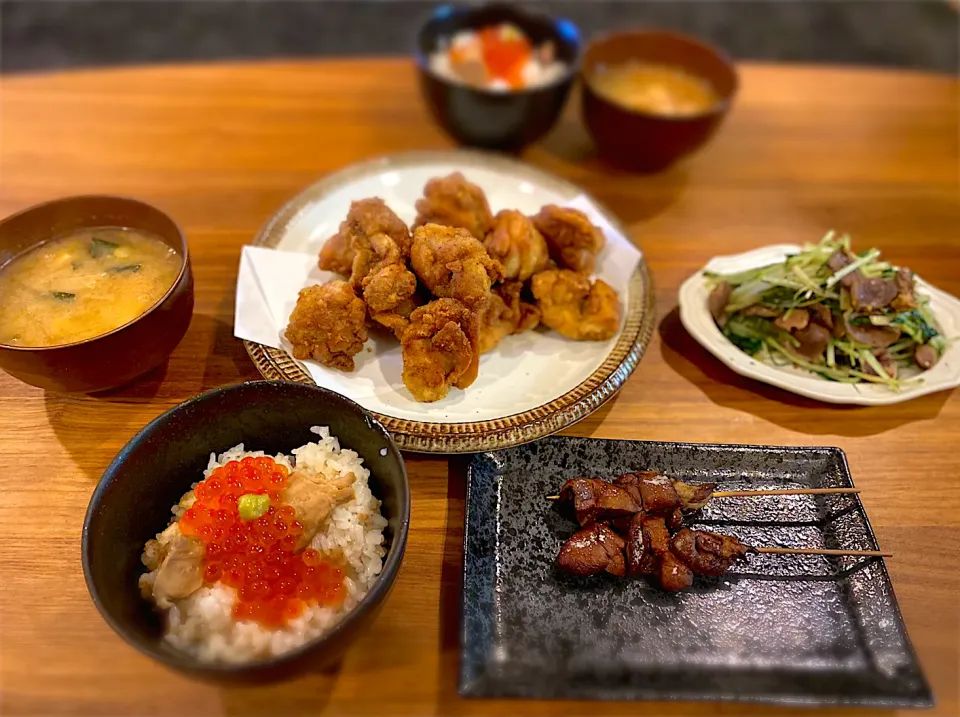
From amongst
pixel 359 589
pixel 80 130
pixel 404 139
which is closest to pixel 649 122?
pixel 404 139

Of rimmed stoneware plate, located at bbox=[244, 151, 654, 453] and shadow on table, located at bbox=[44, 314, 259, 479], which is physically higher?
rimmed stoneware plate, located at bbox=[244, 151, 654, 453]

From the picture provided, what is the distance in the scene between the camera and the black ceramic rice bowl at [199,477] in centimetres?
159

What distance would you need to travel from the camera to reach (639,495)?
2.22 metres

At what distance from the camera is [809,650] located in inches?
76.9

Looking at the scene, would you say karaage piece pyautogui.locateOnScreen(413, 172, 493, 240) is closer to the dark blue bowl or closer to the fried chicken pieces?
the fried chicken pieces

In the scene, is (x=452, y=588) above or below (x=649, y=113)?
below

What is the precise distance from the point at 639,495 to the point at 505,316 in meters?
0.83

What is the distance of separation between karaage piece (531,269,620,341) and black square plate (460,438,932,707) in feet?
1.49

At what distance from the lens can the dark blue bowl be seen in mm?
3289

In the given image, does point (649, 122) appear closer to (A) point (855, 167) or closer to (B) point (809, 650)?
(A) point (855, 167)

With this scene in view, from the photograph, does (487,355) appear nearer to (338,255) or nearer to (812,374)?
(338,255)

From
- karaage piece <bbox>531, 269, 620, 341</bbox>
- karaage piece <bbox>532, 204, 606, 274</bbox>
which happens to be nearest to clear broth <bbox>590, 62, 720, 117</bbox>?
karaage piece <bbox>532, 204, 606, 274</bbox>

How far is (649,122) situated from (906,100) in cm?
210

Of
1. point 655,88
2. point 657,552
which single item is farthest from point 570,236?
point 655,88
